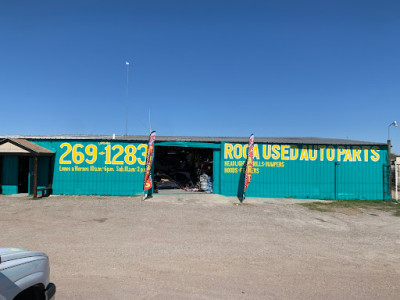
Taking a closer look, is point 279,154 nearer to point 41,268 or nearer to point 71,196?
point 71,196

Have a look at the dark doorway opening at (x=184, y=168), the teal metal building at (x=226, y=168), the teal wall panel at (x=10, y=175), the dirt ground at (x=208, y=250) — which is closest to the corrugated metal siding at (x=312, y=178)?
the teal metal building at (x=226, y=168)

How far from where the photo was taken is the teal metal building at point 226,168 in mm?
15297

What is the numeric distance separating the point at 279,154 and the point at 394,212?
6256mm

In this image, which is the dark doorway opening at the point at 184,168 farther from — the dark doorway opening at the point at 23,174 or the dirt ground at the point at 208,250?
the dark doorway opening at the point at 23,174

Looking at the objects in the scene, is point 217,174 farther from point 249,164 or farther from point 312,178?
point 312,178

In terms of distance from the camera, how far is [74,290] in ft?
13.4

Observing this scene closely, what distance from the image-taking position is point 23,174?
52.2ft

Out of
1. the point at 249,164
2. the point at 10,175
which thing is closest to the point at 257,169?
the point at 249,164

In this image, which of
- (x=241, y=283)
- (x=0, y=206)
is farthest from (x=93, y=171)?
(x=241, y=283)

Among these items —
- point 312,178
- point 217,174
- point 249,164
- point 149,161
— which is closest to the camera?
point 149,161

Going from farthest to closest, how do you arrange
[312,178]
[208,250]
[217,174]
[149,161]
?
[312,178] → [217,174] → [149,161] → [208,250]

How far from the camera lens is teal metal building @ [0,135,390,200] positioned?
1530 cm

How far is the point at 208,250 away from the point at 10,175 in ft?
47.5

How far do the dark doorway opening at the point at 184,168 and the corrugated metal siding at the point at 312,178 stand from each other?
240 centimetres
